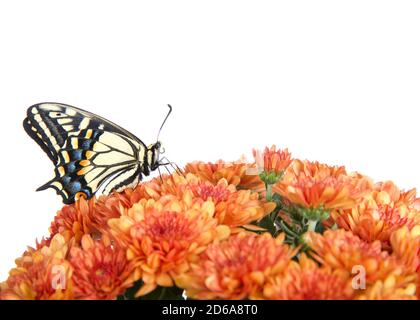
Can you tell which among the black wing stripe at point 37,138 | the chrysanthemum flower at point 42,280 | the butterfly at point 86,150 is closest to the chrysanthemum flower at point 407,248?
the chrysanthemum flower at point 42,280

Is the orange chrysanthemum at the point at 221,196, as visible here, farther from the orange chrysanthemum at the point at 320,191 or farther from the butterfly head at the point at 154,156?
the butterfly head at the point at 154,156

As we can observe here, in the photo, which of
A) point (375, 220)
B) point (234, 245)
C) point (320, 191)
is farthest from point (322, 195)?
point (234, 245)

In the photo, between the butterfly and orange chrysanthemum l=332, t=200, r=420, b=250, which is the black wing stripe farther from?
orange chrysanthemum l=332, t=200, r=420, b=250

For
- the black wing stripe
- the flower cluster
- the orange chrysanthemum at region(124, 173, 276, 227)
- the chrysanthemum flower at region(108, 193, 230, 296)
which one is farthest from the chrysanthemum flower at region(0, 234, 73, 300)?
the black wing stripe

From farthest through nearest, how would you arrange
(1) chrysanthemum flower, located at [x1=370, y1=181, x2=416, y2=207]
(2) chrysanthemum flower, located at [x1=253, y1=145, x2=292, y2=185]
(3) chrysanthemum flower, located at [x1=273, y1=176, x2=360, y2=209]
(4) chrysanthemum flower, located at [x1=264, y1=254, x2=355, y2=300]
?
(2) chrysanthemum flower, located at [x1=253, y1=145, x2=292, y2=185] < (1) chrysanthemum flower, located at [x1=370, y1=181, x2=416, y2=207] < (3) chrysanthemum flower, located at [x1=273, y1=176, x2=360, y2=209] < (4) chrysanthemum flower, located at [x1=264, y1=254, x2=355, y2=300]

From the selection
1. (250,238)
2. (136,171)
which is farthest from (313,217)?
(136,171)

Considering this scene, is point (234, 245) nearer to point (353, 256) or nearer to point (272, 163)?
point (353, 256)
